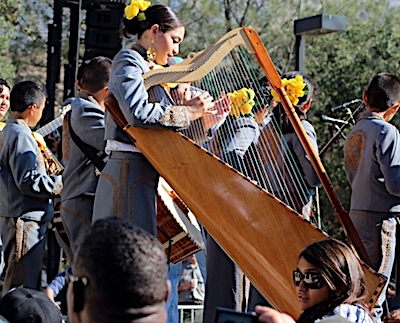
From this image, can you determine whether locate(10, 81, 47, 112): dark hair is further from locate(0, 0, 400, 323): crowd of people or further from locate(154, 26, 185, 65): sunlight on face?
locate(154, 26, 185, 65): sunlight on face

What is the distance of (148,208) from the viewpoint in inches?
160

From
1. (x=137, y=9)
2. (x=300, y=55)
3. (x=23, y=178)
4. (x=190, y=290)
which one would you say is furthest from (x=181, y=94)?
(x=300, y=55)

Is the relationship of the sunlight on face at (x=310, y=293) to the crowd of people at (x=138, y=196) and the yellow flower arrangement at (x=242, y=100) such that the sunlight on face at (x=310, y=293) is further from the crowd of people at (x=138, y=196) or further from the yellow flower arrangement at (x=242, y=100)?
the yellow flower arrangement at (x=242, y=100)

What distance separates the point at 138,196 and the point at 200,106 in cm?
48

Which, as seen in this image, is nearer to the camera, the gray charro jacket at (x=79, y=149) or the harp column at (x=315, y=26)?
the gray charro jacket at (x=79, y=149)

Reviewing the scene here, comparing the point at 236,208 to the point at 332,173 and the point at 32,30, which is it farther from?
the point at 32,30

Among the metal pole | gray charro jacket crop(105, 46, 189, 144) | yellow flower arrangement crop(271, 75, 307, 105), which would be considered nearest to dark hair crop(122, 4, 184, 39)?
gray charro jacket crop(105, 46, 189, 144)

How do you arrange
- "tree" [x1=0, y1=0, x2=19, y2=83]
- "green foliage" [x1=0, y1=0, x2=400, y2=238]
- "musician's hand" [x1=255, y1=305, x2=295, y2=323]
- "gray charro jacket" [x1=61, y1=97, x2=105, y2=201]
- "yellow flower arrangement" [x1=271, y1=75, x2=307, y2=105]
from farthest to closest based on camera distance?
"green foliage" [x1=0, y1=0, x2=400, y2=238] < "tree" [x1=0, y1=0, x2=19, y2=83] < "yellow flower arrangement" [x1=271, y1=75, x2=307, y2=105] < "gray charro jacket" [x1=61, y1=97, x2=105, y2=201] < "musician's hand" [x1=255, y1=305, x2=295, y2=323]

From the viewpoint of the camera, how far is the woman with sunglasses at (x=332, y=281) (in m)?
3.12

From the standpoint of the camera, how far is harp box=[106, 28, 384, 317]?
12.5 feet

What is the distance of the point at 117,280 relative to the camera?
179cm

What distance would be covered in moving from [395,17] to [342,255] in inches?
543

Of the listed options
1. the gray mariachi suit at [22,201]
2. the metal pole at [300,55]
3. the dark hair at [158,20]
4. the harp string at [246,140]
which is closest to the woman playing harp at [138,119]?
the dark hair at [158,20]

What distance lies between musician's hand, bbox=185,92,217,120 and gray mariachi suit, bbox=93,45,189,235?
0.03 m
